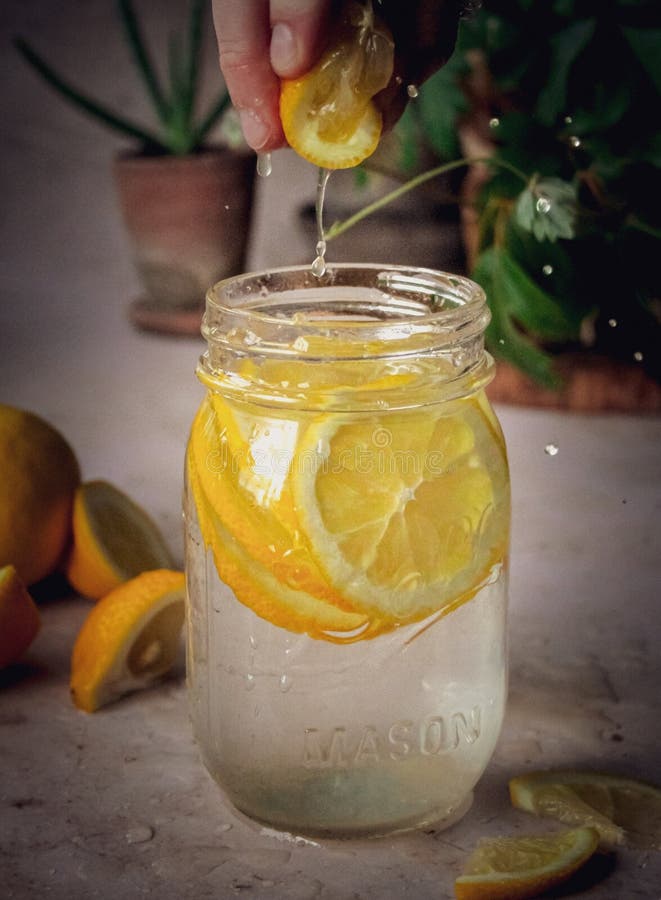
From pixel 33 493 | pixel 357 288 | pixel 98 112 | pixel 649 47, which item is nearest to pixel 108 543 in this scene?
pixel 33 493

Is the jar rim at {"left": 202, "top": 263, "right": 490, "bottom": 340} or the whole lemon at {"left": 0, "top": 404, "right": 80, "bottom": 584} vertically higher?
the jar rim at {"left": 202, "top": 263, "right": 490, "bottom": 340}

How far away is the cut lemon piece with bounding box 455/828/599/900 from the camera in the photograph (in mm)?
717

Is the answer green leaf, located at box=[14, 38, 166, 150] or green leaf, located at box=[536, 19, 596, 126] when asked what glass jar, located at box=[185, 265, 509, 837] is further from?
green leaf, located at box=[14, 38, 166, 150]

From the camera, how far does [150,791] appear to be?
85 cm

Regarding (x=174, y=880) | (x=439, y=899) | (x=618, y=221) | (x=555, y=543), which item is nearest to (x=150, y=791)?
(x=174, y=880)

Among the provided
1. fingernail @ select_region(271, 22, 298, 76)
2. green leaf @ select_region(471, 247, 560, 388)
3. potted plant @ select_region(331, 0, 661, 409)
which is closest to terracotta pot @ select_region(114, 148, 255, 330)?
potted plant @ select_region(331, 0, 661, 409)

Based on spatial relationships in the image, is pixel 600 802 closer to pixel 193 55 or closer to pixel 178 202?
pixel 178 202

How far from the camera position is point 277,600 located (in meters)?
0.74

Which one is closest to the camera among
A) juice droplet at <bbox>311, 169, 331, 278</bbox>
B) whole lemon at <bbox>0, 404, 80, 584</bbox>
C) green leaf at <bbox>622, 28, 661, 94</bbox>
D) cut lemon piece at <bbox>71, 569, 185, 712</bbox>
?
juice droplet at <bbox>311, 169, 331, 278</bbox>

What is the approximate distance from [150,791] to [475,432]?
0.34 metres

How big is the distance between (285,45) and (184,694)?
510 millimetres

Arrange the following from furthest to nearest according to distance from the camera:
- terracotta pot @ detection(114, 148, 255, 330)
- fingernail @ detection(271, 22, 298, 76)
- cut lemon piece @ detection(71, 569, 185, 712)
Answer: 1. terracotta pot @ detection(114, 148, 255, 330)
2. cut lemon piece @ detection(71, 569, 185, 712)
3. fingernail @ detection(271, 22, 298, 76)

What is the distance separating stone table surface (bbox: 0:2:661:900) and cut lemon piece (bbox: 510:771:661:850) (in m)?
0.02

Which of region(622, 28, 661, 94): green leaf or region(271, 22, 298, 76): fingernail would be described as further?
region(622, 28, 661, 94): green leaf
